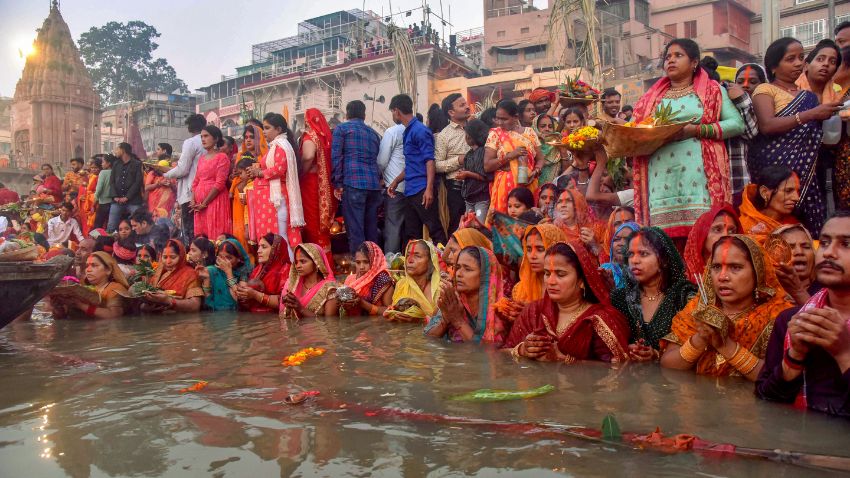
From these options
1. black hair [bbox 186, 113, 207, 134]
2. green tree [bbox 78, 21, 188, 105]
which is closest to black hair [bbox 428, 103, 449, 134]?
black hair [bbox 186, 113, 207, 134]

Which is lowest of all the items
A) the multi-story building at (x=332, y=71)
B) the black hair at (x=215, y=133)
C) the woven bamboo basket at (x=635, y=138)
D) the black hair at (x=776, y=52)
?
the woven bamboo basket at (x=635, y=138)

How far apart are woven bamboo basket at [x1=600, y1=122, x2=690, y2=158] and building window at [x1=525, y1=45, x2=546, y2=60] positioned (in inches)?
1147

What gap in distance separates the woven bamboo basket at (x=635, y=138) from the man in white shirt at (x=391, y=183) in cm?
362

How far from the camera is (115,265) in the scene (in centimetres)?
802

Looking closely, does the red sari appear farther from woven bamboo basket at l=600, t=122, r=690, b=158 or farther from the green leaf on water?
the green leaf on water

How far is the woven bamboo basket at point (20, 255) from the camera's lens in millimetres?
5473

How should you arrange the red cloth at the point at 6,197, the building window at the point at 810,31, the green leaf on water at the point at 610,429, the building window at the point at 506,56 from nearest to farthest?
the green leaf on water at the point at 610,429, the red cloth at the point at 6,197, the building window at the point at 810,31, the building window at the point at 506,56

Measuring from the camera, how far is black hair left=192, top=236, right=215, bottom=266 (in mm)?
8461

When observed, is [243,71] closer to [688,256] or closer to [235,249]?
[235,249]

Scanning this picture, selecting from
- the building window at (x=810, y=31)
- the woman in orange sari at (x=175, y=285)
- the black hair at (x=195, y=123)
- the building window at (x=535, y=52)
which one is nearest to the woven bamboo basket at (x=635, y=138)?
the woman in orange sari at (x=175, y=285)

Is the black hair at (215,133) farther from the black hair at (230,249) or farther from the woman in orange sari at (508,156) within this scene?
the woman in orange sari at (508,156)

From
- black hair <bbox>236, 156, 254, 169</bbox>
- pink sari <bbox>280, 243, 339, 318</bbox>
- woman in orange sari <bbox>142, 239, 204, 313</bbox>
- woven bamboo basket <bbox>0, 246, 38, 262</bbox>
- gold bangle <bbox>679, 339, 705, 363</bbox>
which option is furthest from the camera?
black hair <bbox>236, 156, 254, 169</bbox>

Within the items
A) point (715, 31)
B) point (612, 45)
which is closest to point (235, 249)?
point (612, 45)

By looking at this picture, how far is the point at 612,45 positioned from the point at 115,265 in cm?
2825
